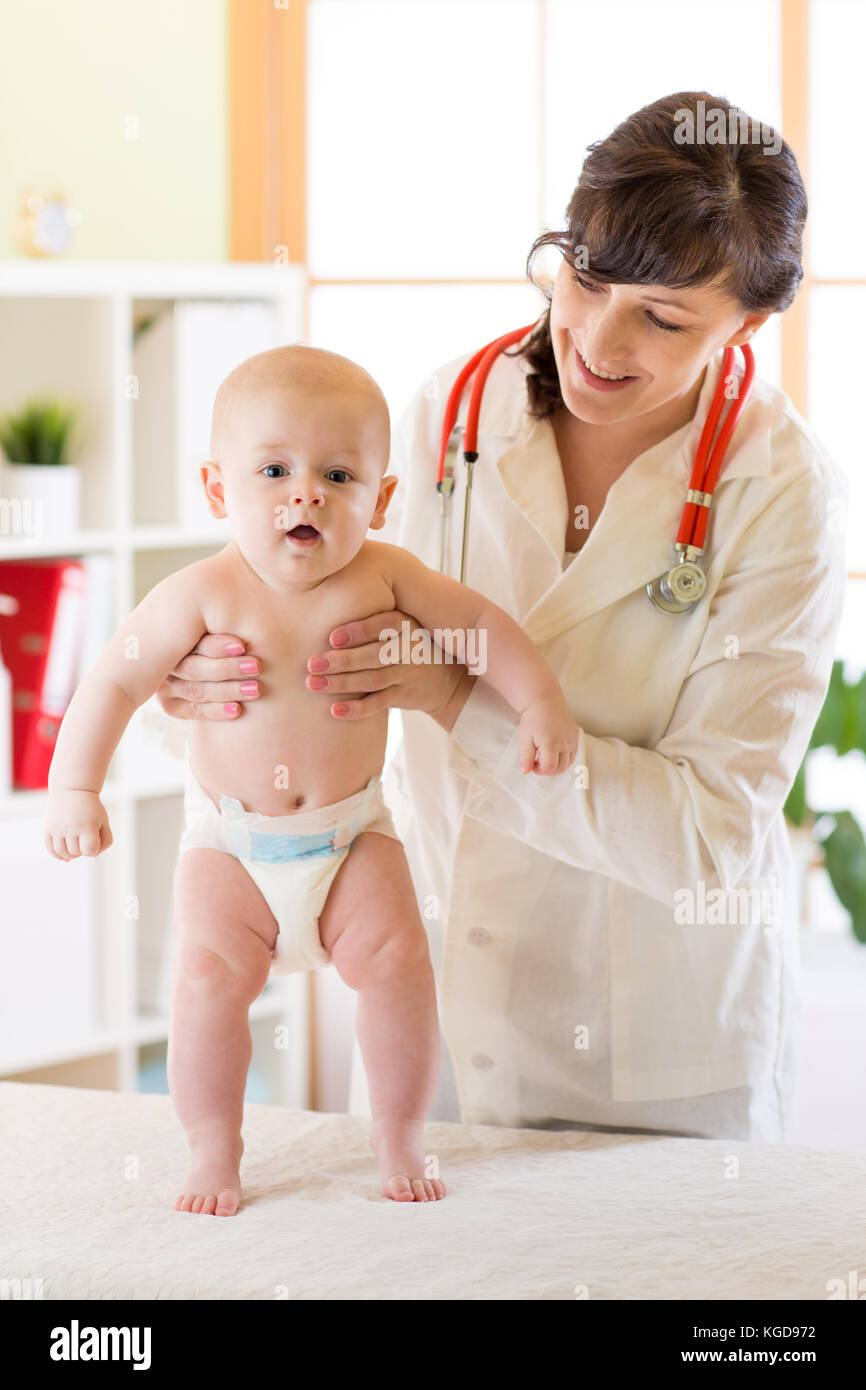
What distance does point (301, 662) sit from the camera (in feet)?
4.19

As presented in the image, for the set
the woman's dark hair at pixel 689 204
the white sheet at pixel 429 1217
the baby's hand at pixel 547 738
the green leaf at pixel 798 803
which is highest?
the woman's dark hair at pixel 689 204

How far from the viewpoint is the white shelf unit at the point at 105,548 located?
8.50 feet

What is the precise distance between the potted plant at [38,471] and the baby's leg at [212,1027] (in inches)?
58.7

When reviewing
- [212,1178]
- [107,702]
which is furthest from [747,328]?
[212,1178]

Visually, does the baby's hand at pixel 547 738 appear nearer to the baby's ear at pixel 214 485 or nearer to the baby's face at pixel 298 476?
the baby's face at pixel 298 476

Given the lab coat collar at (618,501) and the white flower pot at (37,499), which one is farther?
the white flower pot at (37,499)

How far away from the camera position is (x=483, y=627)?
51.8 inches

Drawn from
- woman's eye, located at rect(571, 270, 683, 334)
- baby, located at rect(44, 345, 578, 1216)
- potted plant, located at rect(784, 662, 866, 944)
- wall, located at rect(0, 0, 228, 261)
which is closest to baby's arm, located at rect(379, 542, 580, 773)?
baby, located at rect(44, 345, 578, 1216)

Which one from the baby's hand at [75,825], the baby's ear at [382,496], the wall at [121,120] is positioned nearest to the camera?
the baby's hand at [75,825]

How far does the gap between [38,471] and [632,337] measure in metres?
1.64

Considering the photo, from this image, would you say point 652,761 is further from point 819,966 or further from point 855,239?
point 855,239

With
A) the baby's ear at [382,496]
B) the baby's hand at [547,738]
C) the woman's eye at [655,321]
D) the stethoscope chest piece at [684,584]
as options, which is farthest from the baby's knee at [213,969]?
the woman's eye at [655,321]

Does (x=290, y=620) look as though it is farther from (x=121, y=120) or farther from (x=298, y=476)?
(x=121, y=120)
